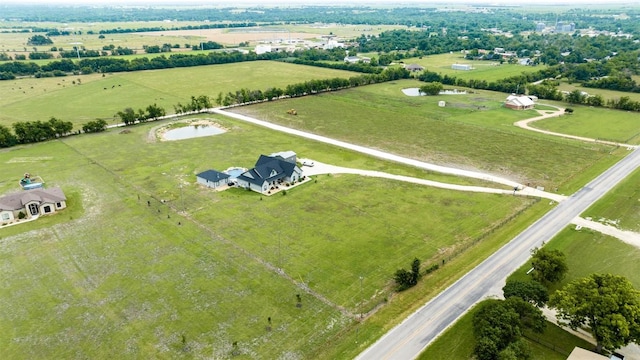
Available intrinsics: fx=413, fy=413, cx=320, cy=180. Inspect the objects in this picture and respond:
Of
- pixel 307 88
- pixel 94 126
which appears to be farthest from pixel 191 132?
pixel 307 88

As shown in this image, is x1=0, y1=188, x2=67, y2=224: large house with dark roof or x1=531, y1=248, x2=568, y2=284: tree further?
x1=0, y1=188, x2=67, y2=224: large house with dark roof

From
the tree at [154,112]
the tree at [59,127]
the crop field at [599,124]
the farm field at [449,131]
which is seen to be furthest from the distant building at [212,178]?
the crop field at [599,124]

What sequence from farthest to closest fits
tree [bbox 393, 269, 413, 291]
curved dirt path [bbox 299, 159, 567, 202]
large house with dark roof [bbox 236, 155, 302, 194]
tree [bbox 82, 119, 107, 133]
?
tree [bbox 82, 119, 107, 133] < large house with dark roof [bbox 236, 155, 302, 194] < curved dirt path [bbox 299, 159, 567, 202] < tree [bbox 393, 269, 413, 291]

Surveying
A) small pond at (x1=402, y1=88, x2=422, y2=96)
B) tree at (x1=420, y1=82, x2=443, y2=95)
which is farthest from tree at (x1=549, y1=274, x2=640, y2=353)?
small pond at (x1=402, y1=88, x2=422, y2=96)

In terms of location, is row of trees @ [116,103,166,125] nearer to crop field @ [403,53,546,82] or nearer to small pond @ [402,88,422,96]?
small pond @ [402,88,422,96]

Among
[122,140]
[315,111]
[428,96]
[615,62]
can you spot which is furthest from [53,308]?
[615,62]
